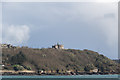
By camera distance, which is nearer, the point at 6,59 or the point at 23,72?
the point at 23,72

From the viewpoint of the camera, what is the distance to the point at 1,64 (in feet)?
619

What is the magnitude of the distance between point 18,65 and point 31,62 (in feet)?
53.9

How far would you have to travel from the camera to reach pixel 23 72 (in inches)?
7175

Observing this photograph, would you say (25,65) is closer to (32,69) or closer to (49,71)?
(32,69)

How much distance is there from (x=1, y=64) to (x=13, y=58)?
13170 mm

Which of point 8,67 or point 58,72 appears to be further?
point 58,72

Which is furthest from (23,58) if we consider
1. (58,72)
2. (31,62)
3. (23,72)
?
(58,72)

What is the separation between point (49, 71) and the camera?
19975 cm

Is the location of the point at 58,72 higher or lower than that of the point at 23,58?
lower

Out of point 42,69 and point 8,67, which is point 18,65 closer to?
point 8,67

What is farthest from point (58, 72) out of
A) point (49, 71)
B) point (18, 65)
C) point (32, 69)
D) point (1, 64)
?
point (1, 64)

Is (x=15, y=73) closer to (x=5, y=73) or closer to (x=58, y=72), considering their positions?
(x=5, y=73)

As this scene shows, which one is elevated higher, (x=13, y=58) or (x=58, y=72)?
(x=13, y=58)

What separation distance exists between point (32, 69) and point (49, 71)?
1625 cm
